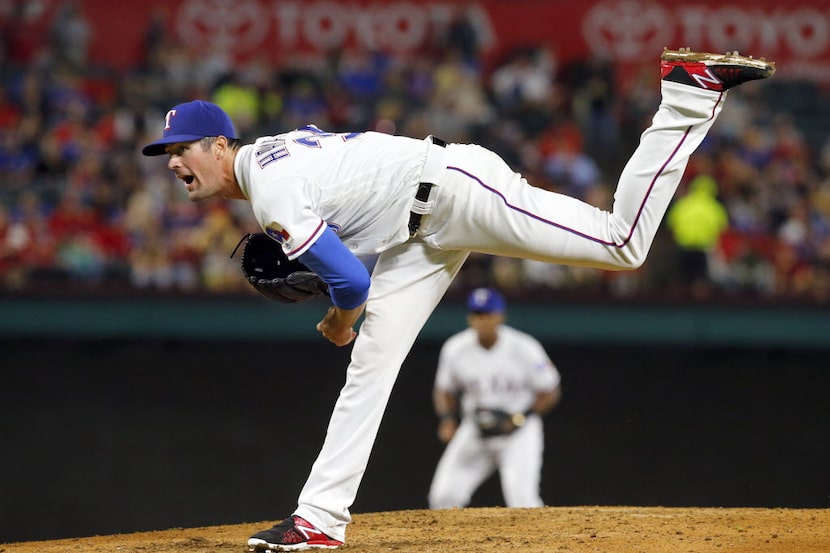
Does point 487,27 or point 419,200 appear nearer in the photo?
point 419,200

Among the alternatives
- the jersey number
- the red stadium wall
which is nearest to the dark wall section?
the jersey number

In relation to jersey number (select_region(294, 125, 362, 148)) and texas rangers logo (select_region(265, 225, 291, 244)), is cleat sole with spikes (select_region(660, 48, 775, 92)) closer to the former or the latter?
jersey number (select_region(294, 125, 362, 148))

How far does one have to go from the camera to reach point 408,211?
Result: 4113 mm

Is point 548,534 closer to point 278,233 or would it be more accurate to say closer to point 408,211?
point 408,211

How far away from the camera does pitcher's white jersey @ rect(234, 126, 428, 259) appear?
12.7ft

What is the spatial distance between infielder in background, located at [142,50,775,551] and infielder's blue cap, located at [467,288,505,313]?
354 cm

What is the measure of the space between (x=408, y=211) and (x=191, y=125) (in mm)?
848

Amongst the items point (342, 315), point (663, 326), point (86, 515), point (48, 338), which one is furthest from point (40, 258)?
point (342, 315)

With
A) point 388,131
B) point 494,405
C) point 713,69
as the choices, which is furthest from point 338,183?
point 388,131

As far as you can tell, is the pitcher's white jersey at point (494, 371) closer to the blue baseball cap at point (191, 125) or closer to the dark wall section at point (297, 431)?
the dark wall section at point (297, 431)

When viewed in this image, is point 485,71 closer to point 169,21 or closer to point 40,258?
point 169,21

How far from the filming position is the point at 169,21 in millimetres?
13758

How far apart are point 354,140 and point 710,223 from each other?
664cm

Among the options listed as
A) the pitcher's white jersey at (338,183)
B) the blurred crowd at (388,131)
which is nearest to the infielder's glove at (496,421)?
the blurred crowd at (388,131)
